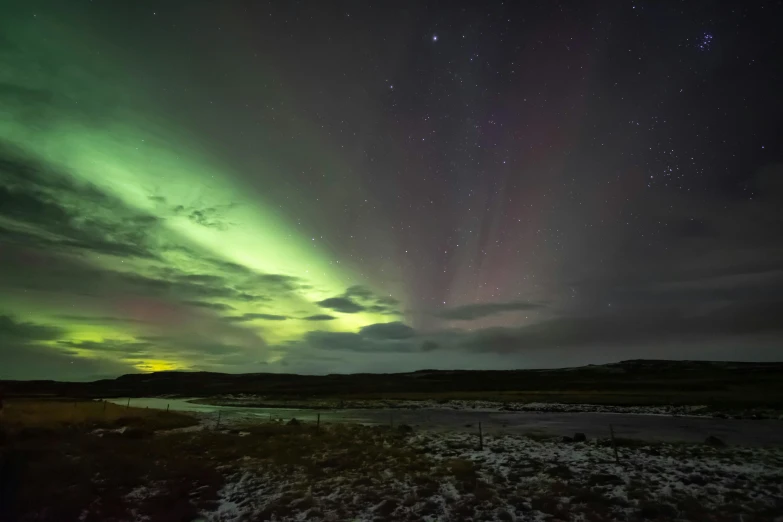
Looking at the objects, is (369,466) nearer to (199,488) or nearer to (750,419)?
(199,488)

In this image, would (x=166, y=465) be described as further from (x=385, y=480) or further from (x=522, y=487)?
(x=522, y=487)

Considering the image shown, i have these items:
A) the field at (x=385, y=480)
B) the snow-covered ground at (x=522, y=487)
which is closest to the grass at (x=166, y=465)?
Result: the field at (x=385, y=480)

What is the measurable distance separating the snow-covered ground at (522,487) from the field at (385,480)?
0.07 m

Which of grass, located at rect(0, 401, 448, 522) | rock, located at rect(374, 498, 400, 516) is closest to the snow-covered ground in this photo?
rock, located at rect(374, 498, 400, 516)

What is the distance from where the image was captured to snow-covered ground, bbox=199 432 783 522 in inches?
674

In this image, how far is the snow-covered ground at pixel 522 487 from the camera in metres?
17.1

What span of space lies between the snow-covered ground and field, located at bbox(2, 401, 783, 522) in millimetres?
70

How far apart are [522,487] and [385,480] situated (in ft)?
22.9

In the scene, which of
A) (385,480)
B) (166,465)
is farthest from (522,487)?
(166,465)

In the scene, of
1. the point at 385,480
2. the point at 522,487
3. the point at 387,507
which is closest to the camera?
the point at 387,507

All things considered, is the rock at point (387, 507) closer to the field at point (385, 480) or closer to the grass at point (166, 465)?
the field at point (385, 480)

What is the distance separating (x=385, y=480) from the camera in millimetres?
22453

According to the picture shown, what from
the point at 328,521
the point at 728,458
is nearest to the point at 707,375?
the point at 728,458

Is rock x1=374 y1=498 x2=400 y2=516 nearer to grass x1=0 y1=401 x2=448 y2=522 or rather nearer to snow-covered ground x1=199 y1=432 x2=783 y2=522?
snow-covered ground x1=199 y1=432 x2=783 y2=522
